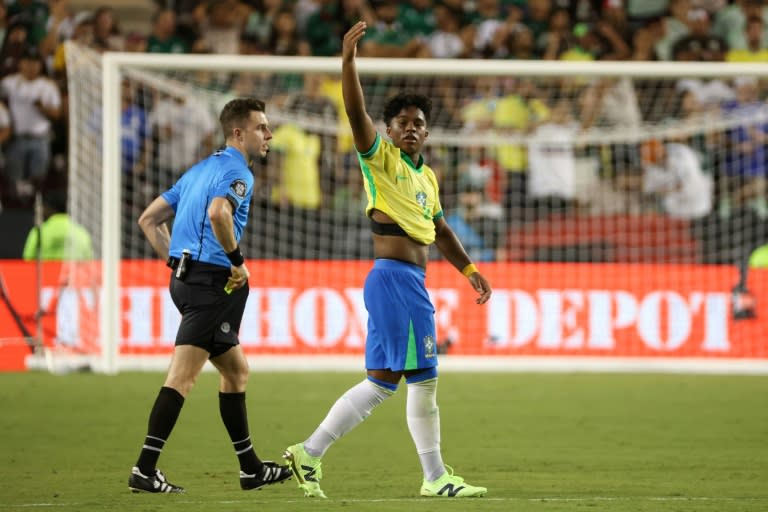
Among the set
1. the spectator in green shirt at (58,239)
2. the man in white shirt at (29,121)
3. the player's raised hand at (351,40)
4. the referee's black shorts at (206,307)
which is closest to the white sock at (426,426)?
the referee's black shorts at (206,307)

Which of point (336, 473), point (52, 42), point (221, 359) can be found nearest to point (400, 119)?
point (221, 359)

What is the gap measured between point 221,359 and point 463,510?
1.57 metres

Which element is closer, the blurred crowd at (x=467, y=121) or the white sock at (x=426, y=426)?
the white sock at (x=426, y=426)

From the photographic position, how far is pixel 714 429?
9953 mm

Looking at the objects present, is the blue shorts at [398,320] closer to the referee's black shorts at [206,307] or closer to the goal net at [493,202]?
the referee's black shorts at [206,307]

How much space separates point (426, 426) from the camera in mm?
6773

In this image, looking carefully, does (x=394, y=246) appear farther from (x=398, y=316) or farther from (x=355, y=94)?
(x=355, y=94)

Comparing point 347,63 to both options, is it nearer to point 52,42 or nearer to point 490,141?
point 490,141

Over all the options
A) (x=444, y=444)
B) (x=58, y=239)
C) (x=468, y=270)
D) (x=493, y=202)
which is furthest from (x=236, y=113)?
(x=493, y=202)

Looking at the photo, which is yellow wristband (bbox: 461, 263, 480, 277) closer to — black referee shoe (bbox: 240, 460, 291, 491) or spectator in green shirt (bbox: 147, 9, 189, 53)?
black referee shoe (bbox: 240, 460, 291, 491)

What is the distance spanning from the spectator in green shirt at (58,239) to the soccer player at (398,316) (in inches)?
332

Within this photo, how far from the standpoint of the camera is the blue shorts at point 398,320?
6.68 meters

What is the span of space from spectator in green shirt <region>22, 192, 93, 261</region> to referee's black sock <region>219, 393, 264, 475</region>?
7.98 meters

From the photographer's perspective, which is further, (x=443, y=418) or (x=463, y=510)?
(x=443, y=418)
